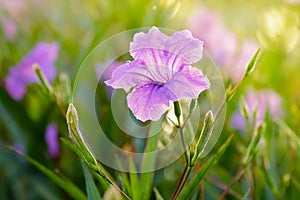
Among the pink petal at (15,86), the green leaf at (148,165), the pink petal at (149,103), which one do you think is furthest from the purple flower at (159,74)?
the pink petal at (15,86)

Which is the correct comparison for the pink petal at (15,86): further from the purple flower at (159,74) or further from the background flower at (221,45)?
the purple flower at (159,74)

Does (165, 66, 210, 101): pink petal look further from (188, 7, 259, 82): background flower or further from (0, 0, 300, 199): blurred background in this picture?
(188, 7, 259, 82): background flower

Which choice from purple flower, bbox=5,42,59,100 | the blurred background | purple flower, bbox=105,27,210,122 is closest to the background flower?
the blurred background

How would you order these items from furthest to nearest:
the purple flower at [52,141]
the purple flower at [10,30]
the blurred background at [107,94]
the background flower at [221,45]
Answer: the purple flower at [10,30] < the background flower at [221,45] < the purple flower at [52,141] < the blurred background at [107,94]

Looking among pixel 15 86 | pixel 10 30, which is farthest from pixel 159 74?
pixel 10 30

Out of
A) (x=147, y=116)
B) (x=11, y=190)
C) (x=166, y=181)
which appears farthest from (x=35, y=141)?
(x=147, y=116)

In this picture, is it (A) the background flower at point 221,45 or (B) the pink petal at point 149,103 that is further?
(A) the background flower at point 221,45
